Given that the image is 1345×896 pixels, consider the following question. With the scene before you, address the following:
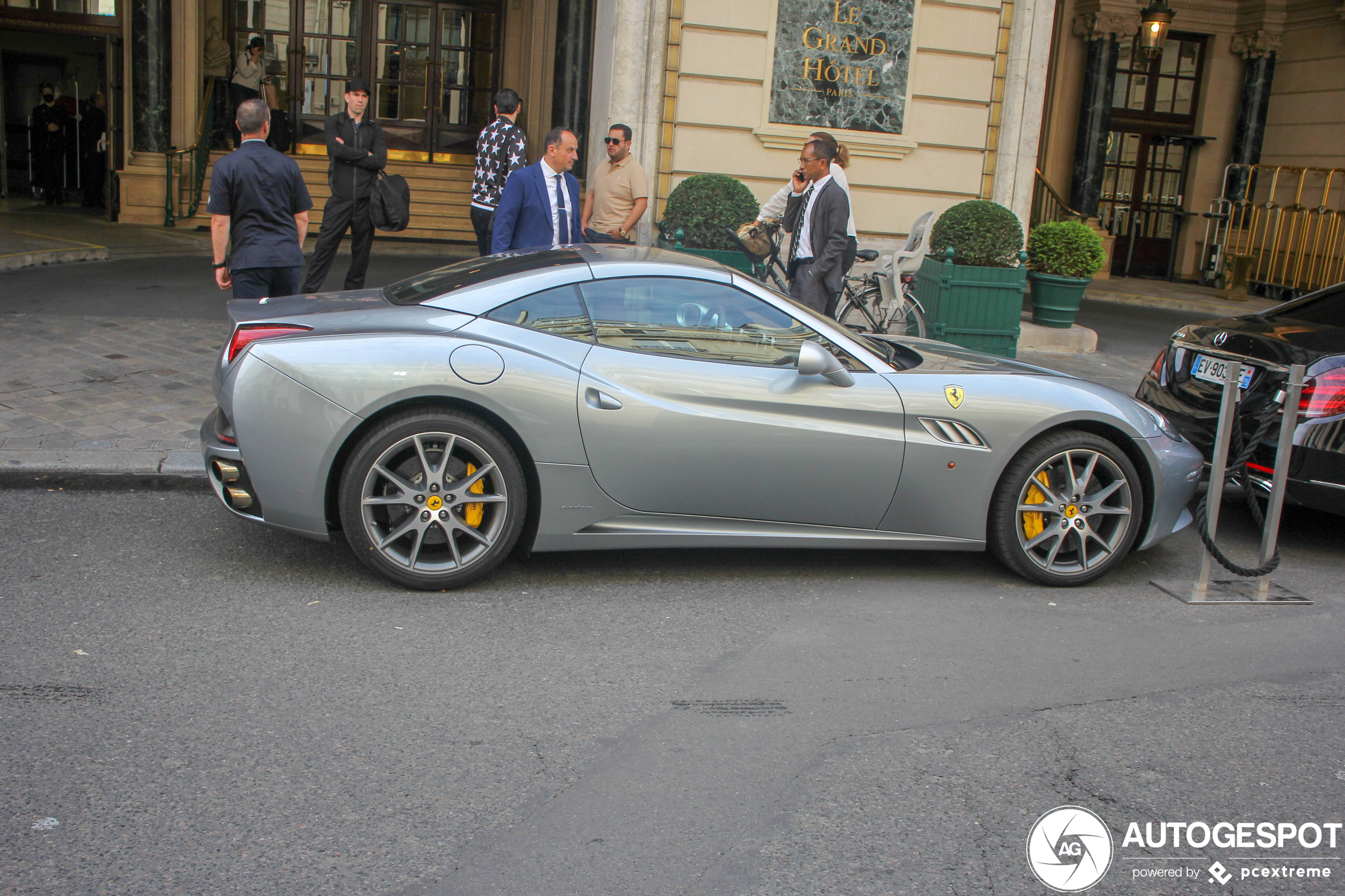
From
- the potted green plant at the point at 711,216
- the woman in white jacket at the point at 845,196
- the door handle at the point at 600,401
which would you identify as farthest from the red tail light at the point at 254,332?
the potted green plant at the point at 711,216

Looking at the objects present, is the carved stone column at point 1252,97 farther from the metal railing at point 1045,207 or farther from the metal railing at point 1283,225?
the metal railing at point 1045,207

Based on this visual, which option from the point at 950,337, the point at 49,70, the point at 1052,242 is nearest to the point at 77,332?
the point at 950,337

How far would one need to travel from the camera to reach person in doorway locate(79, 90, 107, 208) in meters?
18.7

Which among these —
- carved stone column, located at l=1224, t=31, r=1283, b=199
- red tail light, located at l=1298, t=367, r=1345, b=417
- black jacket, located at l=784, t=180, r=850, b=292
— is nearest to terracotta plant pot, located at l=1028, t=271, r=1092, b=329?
black jacket, located at l=784, t=180, r=850, b=292

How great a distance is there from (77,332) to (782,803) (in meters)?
7.52

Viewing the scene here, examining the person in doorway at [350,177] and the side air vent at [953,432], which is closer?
the side air vent at [953,432]

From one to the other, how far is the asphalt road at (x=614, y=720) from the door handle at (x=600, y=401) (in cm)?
77

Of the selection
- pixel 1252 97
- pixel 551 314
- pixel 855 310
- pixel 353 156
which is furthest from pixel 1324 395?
pixel 1252 97

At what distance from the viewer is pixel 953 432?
4.77 metres

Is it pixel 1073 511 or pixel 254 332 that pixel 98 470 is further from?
pixel 1073 511

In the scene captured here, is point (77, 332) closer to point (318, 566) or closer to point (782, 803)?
point (318, 566)

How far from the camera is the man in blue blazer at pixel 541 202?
749 cm

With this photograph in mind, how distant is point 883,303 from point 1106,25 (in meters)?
11.8

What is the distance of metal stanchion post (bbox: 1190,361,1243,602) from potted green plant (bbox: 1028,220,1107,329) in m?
6.13
